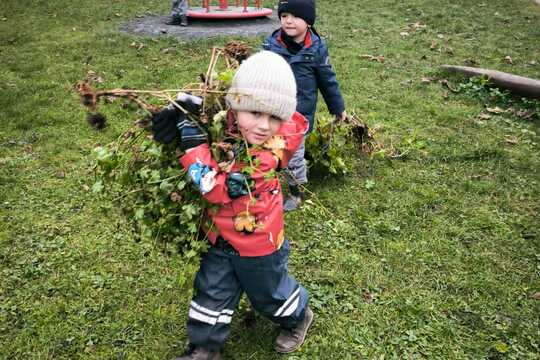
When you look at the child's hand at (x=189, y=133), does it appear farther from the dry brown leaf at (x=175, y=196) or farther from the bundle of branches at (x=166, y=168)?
the dry brown leaf at (x=175, y=196)

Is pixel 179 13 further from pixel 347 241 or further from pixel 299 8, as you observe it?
pixel 347 241

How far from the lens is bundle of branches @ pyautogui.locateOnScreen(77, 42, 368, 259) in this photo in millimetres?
2014

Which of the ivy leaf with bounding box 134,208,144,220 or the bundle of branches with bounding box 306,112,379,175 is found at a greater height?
the ivy leaf with bounding box 134,208,144,220

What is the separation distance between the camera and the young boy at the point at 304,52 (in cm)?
360

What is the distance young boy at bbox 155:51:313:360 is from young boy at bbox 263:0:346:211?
4.12 feet

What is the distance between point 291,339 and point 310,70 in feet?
6.64

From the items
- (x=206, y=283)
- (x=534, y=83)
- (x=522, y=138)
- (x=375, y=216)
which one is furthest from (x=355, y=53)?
(x=206, y=283)

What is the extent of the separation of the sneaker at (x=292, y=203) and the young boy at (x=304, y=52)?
35cm

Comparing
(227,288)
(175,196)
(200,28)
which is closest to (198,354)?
(227,288)

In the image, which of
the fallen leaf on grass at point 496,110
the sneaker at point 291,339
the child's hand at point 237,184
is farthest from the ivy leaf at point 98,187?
the fallen leaf on grass at point 496,110

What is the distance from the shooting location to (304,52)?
367cm

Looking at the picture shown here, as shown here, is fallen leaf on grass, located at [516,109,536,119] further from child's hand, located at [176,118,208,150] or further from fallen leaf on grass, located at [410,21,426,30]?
child's hand, located at [176,118,208,150]

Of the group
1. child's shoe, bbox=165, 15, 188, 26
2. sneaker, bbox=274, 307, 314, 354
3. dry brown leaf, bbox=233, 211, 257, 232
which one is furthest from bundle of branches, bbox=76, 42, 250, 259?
child's shoe, bbox=165, 15, 188, 26

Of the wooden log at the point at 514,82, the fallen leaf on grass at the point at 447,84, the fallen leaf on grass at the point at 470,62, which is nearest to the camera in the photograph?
the wooden log at the point at 514,82
